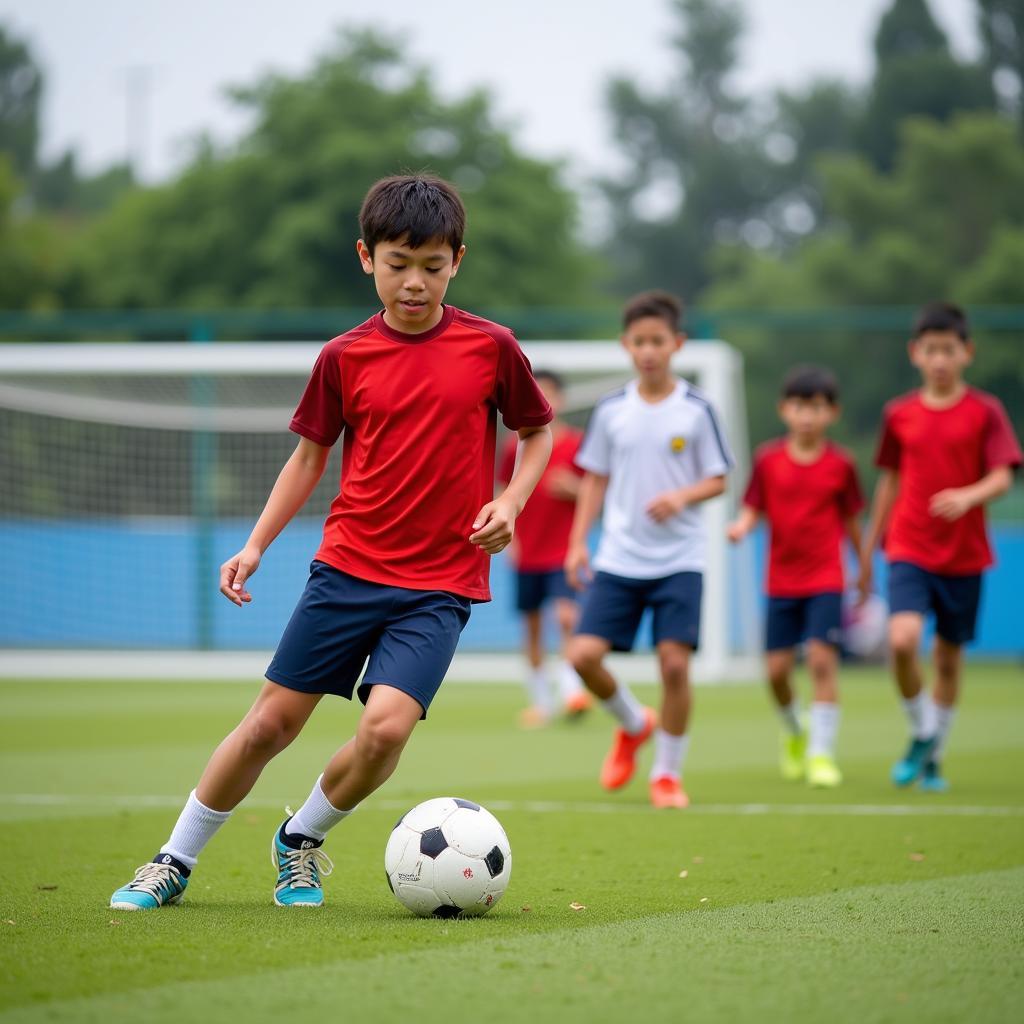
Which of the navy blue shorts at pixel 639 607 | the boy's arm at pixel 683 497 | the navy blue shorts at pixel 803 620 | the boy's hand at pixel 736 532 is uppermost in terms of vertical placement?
the boy's arm at pixel 683 497

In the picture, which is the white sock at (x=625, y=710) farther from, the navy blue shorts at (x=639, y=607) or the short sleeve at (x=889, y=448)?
the short sleeve at (x=889, y=448)

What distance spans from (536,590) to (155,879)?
25.5 ft

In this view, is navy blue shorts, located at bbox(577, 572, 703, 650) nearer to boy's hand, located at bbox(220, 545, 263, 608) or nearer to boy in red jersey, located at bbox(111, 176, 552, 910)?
boy in red jersey, located at bbox(111, 176, 552, 910)

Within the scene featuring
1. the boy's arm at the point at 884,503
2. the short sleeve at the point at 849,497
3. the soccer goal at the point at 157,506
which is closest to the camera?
the boy's arm at the point at 884,503

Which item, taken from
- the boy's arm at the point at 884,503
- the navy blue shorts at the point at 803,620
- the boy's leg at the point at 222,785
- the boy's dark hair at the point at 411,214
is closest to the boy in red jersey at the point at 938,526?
the boy's arm at the point at 884,503

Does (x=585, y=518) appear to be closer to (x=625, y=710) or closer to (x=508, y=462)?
(x=625, y=710)

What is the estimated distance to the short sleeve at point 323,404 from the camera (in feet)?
15.0

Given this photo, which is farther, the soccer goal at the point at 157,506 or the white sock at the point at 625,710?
the soccer goal at the point at 157,506

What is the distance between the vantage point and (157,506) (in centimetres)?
1792

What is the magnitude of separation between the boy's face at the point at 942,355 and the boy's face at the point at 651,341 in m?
1.24

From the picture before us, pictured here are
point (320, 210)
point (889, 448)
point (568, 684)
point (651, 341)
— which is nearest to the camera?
point (651, 341)

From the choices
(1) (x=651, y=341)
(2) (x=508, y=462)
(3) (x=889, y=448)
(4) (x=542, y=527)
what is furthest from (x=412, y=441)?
(4) (x=542, y=527)

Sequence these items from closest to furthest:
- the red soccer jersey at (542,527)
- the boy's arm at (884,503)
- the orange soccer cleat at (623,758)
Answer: the orange soccer cleat at (623,758), the boy's arm at (884,503), the red soccer jersey at (542,527)

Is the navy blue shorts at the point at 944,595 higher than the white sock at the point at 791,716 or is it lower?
higher
